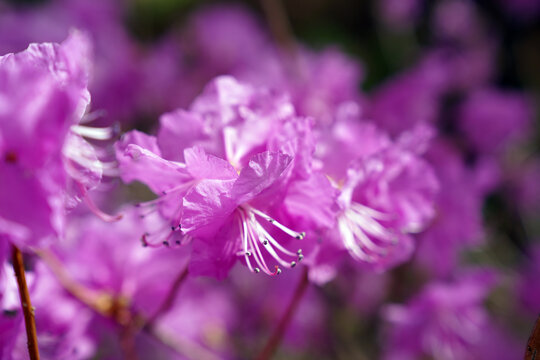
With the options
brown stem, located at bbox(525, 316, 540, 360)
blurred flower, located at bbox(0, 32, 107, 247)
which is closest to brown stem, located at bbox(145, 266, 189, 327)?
blurred flower, located at bbox(0, 32, 107, 247)

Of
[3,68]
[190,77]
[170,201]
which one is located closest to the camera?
[3,68]

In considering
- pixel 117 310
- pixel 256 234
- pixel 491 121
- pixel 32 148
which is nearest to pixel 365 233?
pixel 256 234

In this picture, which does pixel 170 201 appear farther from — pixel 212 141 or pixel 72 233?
pixel 72 233

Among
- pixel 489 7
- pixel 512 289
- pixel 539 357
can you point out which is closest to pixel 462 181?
pixel 512 289

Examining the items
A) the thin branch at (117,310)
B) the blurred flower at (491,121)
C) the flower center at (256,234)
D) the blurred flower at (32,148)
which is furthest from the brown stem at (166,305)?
the blurred flower at (491,121)

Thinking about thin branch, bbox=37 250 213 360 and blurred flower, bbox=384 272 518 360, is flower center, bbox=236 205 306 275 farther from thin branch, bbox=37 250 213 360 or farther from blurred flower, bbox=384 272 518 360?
blurred flower, bbox=384 272 518 360

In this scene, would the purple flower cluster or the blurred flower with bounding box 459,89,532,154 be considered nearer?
the purple flower cluster

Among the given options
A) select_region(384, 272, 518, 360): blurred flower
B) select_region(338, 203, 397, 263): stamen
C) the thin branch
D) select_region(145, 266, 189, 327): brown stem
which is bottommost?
the thin branch

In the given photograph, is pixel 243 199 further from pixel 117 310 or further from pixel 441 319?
pixel 441 319
